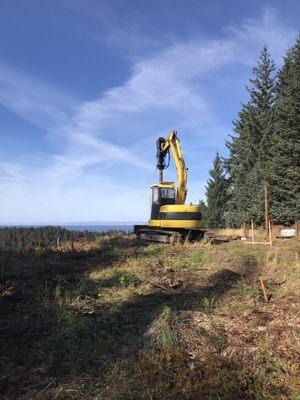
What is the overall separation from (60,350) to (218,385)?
2.80 m

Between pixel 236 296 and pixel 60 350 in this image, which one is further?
pixel 236 296

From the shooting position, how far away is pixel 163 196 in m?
21.8

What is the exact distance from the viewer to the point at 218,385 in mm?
5496

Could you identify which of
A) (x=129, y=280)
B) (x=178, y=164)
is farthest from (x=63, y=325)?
(x=178, y=164)

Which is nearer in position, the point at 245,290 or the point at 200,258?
the point at 245,290

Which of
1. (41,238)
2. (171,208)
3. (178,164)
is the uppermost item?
(178,164)

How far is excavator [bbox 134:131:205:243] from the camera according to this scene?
2048cm

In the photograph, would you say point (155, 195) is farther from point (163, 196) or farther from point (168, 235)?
point (168, 235)

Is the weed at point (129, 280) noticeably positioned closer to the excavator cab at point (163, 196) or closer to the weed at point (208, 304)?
the weed at point (208, 304)

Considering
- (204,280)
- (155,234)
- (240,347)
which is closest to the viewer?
(240,347)

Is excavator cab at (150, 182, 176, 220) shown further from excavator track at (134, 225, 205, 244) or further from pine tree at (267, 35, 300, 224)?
pine tree at (267, 35, 300, 224)

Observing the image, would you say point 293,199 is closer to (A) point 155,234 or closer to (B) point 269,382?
(A) point 155,234

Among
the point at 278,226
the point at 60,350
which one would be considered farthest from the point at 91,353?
the point at 278,226

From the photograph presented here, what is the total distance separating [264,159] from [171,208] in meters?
23.5
